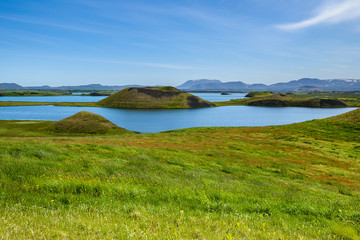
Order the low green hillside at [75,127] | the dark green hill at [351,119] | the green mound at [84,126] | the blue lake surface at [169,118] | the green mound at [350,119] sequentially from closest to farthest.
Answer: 1. the dark green hill at [351,119]
2. the green mound at [350,119]
3. the low green hillside at [75,127]
4. the green mound at [84,126]
5. the blue lake surface at [169,118]

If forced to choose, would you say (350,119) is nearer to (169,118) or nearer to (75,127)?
(169,118)

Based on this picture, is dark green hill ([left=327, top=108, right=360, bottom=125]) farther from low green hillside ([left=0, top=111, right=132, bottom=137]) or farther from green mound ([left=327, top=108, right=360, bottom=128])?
low green hillside ([left=0, top=111, right=132, bottom=137])

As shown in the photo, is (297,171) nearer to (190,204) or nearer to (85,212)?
(190,204)

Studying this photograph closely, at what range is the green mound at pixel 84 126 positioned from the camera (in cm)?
7412

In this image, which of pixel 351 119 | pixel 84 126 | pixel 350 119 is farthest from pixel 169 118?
pixel 351 119

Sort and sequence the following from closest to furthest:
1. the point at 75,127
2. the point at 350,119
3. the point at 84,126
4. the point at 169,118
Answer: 1. the point at 350,119
2. the point at 75,127
3. the point at 84,126
4. the point at 169,118

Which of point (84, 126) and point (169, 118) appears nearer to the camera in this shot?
point (84, 126)

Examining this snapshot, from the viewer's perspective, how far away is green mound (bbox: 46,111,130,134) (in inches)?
2918

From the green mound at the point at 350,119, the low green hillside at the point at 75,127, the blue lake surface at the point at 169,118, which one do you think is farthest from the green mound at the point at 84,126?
the green mound at the point at 350,119

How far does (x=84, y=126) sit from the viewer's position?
7656cm

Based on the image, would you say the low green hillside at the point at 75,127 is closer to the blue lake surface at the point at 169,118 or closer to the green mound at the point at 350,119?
the blue lake surface at the point at 169,118

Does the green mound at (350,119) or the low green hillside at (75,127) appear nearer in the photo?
the green mound at (350,119)

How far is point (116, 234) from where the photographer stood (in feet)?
15.2

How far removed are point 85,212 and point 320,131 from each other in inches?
2943
